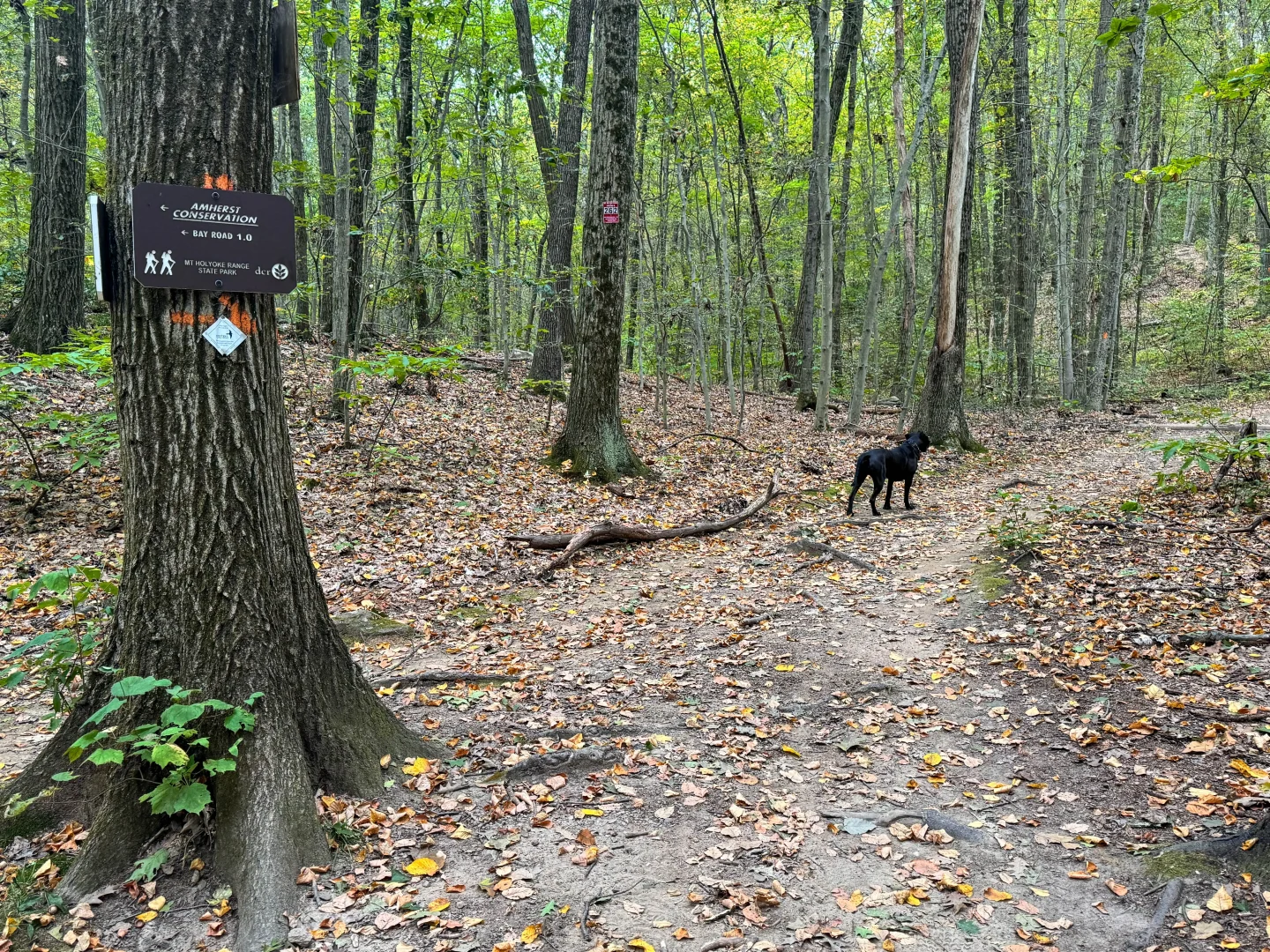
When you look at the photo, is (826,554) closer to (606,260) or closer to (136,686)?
(606,260)

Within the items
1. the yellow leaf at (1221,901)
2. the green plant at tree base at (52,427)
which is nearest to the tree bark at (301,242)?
the green plant at tree base at (52,427)

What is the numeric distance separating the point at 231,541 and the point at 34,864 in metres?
1.45

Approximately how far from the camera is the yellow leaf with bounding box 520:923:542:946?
2736mm

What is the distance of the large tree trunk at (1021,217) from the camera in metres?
16.0

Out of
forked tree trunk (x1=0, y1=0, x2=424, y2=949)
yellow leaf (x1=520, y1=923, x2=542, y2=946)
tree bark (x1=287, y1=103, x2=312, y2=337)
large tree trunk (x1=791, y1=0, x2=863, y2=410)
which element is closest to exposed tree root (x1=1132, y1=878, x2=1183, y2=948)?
yellow leaf (x1=520, y1=923, x2=542, y2=946)

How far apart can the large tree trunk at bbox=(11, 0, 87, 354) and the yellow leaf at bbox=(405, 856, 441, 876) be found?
33.3 feet

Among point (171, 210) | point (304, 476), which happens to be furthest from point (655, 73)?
point (171, 210)

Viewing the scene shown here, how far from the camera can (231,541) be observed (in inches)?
122

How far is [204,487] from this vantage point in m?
3.04

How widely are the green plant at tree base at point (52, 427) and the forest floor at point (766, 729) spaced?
0.41 metres

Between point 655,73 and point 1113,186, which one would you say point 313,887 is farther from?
point 1113,186

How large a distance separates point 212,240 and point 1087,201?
22.3 metres

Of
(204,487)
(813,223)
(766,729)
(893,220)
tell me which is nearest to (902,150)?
(893,220)

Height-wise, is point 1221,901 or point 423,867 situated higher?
point 1221,901
